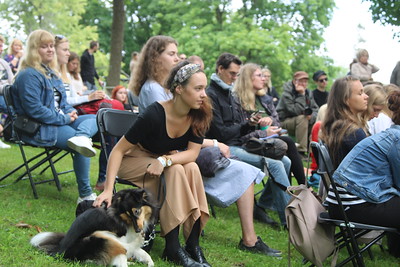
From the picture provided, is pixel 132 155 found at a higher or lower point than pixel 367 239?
higher

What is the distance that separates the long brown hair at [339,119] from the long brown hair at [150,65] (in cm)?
162

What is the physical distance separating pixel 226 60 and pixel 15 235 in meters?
3.02

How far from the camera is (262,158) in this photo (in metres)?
5.73

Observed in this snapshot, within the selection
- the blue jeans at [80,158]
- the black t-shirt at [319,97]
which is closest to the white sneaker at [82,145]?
the blue jeans at [80,158]

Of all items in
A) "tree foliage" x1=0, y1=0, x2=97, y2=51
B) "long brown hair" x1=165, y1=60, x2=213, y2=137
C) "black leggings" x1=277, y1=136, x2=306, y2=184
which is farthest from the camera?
"tree foliage" x1=0, y1=0, x2=97, y2=51

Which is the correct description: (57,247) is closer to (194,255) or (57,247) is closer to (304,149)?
(194,255)

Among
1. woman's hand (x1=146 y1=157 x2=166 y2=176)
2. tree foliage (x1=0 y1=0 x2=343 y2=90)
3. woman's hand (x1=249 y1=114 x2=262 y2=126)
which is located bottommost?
tree foliage (x1=0 y1=0 x2=343 y2=90)

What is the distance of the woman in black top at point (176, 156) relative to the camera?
414 cm

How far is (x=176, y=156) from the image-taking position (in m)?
4.27

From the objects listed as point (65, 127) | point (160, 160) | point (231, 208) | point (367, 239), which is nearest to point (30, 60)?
point (65, 127)

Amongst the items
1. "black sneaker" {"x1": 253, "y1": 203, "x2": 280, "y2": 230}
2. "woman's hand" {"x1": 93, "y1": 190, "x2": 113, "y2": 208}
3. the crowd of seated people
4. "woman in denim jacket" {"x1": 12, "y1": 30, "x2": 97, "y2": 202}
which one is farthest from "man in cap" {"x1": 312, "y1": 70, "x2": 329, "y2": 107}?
"woman's hand" {"x1": 93, "y1": 190, "x2": 113, "y2": 208}

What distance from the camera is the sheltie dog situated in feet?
12.3

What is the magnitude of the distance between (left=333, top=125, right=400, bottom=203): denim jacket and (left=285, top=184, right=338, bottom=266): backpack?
31cm

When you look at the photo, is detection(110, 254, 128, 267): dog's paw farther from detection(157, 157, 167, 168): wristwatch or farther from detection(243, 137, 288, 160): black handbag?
detection(243, 137, 288, 160): black handbag
